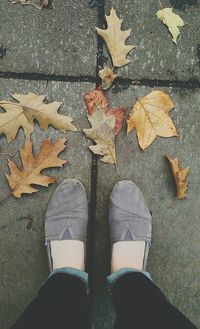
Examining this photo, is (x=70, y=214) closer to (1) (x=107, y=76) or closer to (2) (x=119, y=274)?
(2) (x=119, y=274)

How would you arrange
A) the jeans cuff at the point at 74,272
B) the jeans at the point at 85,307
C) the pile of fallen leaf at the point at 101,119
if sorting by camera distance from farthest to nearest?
1. the pile of fallen leaf at the point at 101,119
2. the jeans cuff at the point at 74,272
3. the jeans at the point at 85,307

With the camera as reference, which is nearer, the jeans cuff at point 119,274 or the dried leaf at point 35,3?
the jeans cuff at point 119,274

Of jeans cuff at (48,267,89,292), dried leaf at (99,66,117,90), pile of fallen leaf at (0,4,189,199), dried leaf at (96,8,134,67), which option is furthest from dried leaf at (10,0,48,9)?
jeans cuff at (48,267,89,292)

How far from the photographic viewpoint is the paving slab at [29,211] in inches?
84.8

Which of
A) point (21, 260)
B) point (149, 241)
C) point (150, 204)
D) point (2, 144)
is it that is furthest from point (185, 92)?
point (21, 260)

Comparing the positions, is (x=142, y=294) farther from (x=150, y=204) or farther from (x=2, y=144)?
(x=2, y=144)

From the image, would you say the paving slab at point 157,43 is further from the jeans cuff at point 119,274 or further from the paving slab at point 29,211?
the jeans cuff at point 119,274

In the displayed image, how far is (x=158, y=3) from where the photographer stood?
7.08ft

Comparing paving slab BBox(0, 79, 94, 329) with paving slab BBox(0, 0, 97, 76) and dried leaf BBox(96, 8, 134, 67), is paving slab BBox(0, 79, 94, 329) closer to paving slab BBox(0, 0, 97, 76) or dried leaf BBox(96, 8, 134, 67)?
paving slab BBox(0, 0, 97, 76)

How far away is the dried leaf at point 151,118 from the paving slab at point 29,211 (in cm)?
24

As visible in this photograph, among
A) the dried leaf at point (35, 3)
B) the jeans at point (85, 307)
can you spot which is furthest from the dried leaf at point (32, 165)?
the dried leaf at point (35, 3)

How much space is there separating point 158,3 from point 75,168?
2.87 ft

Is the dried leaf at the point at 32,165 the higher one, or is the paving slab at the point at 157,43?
the paving slab at the point at 157,43

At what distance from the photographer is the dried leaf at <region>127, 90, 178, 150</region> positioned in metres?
2.11
